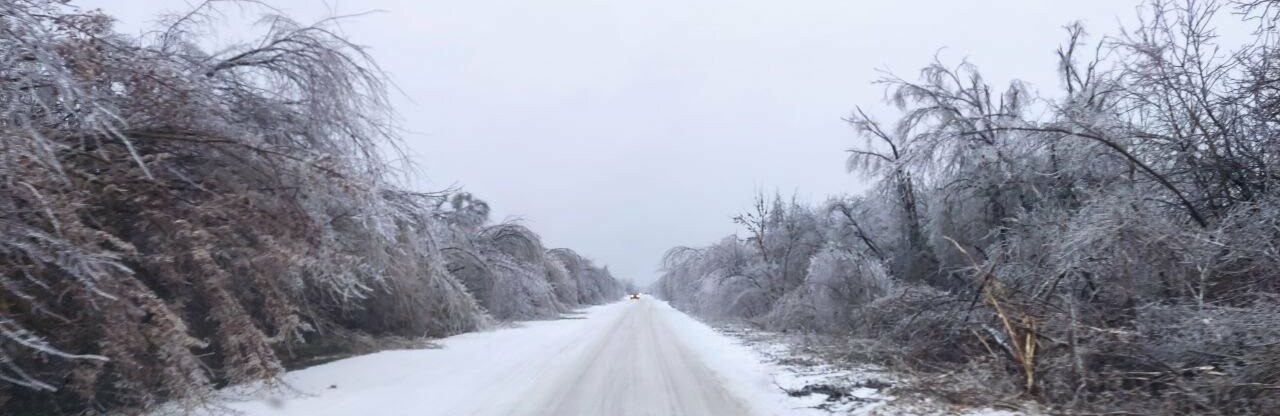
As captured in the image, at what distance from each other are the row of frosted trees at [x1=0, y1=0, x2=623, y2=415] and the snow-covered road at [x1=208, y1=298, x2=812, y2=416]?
1.22m

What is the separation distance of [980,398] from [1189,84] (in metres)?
6.54

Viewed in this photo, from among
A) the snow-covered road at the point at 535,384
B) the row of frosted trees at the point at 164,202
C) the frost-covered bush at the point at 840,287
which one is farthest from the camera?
the frost-covered bush at the point at 840,287

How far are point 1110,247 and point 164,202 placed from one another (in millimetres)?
11092

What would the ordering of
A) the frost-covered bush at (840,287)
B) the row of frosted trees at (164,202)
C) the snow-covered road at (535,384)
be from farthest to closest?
the frost-covered bush at (840,287)
the snow-covered road at (535,384)
the row of frosted trees at (164,202)

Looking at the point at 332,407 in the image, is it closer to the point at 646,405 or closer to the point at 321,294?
the point at 646,405

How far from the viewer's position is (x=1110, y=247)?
34.6 ft

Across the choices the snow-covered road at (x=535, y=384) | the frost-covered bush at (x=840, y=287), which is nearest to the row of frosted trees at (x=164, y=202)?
the snow-covered road at (x=535, y=384)

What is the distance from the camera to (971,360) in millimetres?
11023

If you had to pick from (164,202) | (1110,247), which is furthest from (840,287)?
(164,202)

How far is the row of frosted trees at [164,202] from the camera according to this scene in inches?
271

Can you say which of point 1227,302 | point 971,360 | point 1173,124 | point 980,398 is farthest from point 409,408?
point 1173,124

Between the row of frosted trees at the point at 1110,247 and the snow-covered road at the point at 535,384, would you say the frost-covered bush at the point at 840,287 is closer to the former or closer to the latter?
the row of frosted trees at the point at 1110,247

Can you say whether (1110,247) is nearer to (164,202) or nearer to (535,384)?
(535,384)

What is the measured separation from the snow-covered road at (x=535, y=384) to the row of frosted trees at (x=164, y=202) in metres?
1.22
